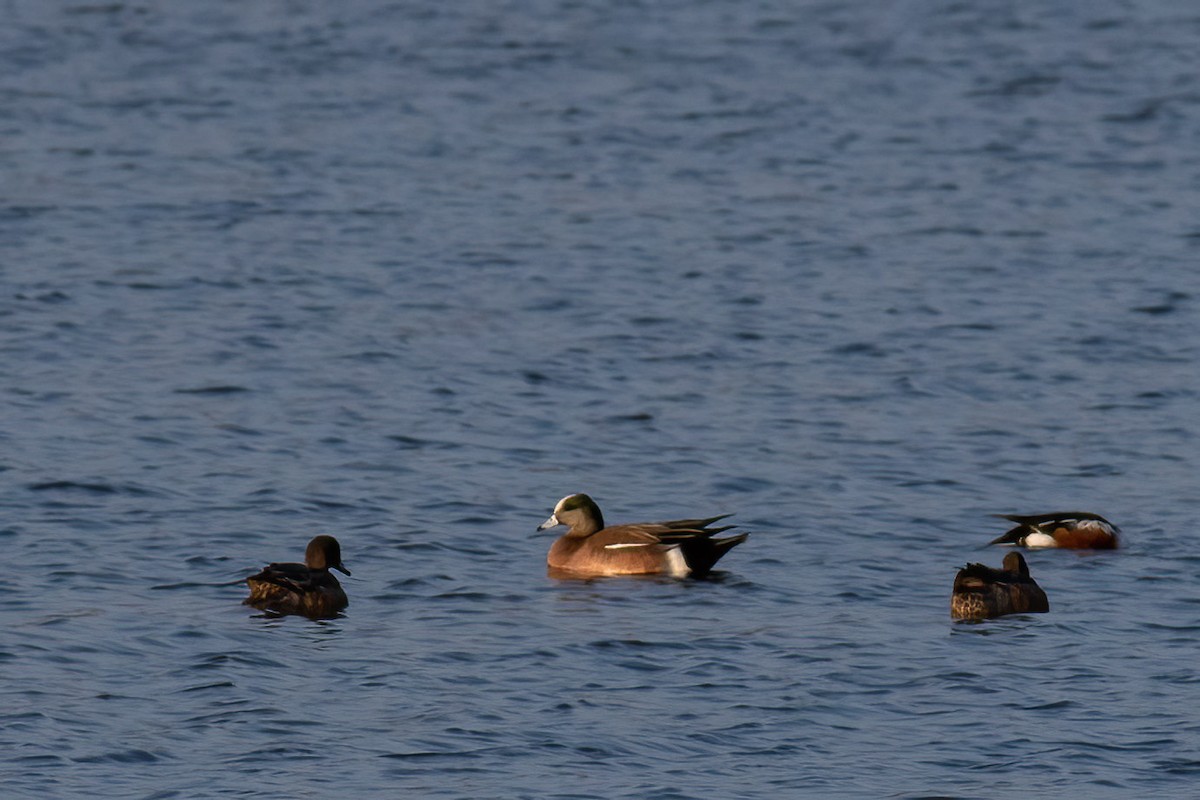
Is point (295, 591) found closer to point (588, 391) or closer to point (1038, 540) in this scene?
point (1038, 540)

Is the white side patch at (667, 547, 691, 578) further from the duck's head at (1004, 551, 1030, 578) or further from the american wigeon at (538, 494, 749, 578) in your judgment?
the duck's head at (1004, 551, 1030, 578)

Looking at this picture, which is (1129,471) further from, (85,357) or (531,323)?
(85,357)

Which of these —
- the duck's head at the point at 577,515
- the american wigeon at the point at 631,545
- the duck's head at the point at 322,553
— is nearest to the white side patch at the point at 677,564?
the american wigeon at the point at 631,545

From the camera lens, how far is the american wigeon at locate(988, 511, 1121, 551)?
17203 millimetres

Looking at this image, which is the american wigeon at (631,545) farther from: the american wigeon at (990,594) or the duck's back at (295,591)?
the duck's back at (295,591)

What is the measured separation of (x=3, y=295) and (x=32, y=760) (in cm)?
1323

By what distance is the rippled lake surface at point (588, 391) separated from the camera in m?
12.9

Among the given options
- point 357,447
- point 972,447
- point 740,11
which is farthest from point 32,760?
point 740,11

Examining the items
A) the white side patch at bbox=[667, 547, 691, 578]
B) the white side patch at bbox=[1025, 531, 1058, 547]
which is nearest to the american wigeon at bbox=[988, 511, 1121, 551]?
the white side patch at bbox=[1025, 531, 1058, 547]

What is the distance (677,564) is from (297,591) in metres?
3.24

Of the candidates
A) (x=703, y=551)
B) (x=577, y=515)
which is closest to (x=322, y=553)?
(x=577, y=515)

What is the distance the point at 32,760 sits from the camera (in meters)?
12.0

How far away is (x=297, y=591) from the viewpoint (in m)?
14.9

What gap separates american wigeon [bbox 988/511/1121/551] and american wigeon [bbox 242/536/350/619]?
17.0 ft
